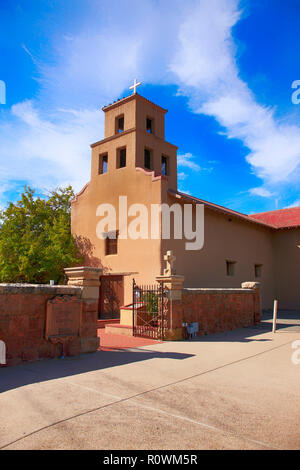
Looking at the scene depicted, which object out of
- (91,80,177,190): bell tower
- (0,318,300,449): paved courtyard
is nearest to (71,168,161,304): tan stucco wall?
(91,80,177,190): bell tower

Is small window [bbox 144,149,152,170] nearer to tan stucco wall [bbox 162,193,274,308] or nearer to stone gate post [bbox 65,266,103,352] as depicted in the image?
tan stucco wall [bbox 162,193,274,308]

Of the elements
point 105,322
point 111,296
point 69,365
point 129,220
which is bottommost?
point 105,322

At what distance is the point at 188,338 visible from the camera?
12.0m

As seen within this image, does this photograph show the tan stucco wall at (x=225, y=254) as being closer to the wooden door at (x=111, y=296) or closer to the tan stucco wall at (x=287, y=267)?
the tan stucco wall at (x=287, y=267)

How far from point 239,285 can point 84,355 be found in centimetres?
1519

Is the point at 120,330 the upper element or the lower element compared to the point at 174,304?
lower

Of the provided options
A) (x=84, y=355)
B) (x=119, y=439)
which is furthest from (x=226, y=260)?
(x=119, y=439)

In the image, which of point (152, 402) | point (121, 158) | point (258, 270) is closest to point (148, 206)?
point (121, 158)

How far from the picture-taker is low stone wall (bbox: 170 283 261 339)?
1198 cm

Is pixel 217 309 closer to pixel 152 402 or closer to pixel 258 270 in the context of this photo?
pixel 152 402

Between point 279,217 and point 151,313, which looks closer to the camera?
point 151,313

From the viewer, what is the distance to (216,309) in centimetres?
1360

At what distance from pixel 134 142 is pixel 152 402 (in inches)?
617
